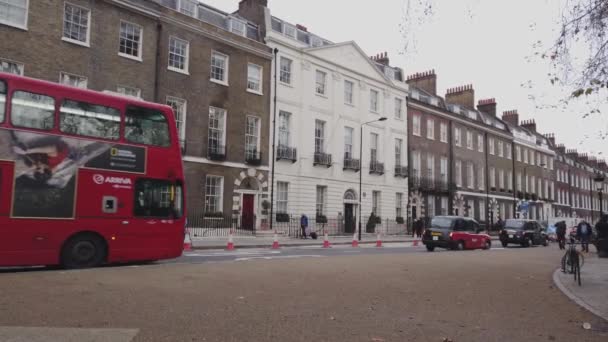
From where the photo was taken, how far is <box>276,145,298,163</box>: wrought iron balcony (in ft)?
93.7

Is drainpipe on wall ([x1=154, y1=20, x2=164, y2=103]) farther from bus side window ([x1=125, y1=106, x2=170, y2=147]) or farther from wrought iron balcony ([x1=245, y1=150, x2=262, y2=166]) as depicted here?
bus side window ([x1=125, y1=106, x2=170, y2=147])

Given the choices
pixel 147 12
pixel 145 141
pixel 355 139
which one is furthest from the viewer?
pixel 355 139

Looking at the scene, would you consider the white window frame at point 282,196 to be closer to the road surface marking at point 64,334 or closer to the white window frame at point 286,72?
the white window frame at point 286,72

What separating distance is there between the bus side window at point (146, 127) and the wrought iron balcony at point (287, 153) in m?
16.1

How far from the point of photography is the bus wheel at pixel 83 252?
10.8 m

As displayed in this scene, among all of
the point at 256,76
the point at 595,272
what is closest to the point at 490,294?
the point at 595,272

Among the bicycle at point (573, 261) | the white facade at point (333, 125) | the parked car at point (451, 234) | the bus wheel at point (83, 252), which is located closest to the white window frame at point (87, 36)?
the white facade at point (333, 125)

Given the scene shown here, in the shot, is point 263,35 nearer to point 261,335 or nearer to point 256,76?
point 256,76

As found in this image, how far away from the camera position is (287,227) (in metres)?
28.7

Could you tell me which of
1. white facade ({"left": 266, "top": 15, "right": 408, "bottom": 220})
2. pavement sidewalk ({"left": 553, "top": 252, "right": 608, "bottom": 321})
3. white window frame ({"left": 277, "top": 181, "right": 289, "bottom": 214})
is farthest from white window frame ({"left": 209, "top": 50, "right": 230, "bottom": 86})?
pavement sidewalk ({"left": 553, "top": 252, "right": 608, "bottom": 321})

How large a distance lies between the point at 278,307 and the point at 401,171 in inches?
1240

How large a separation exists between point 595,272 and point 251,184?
58.9ft

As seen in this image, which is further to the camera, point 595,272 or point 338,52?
point 338,52

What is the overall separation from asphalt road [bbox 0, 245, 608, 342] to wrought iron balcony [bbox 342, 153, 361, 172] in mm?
22079
